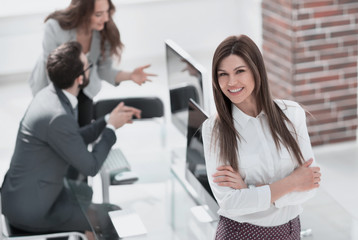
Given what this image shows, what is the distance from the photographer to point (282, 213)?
7.78ft

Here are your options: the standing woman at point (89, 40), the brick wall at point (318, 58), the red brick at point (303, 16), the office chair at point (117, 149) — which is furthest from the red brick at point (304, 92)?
the standing woman at point (89, 40)

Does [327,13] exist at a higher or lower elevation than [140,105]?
higher

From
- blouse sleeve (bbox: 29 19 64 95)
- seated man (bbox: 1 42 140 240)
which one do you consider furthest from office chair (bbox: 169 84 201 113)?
blouse sleeve (bbox: 29 19 64 95)

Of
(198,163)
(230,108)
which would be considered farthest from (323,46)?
(230,108)

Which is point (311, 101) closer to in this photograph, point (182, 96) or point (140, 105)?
point (140, 105)

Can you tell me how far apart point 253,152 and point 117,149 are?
1.44 metres

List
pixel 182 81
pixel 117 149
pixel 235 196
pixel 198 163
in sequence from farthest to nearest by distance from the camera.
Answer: pixel 117 149, pixel 182 81, pixel 198 163, pixel 235 196

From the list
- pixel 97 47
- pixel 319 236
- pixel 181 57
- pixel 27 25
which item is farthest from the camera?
pixel 27 25

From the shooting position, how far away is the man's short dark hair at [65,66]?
3.28 m

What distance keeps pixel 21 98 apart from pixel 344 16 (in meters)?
3.17

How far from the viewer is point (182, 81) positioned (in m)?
3.46

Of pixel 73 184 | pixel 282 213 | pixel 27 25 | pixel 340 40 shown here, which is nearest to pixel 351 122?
pixel 340 40

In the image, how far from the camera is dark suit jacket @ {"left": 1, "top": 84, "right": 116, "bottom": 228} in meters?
3.12

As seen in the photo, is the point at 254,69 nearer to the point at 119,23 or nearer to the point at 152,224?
the point at 152,224
